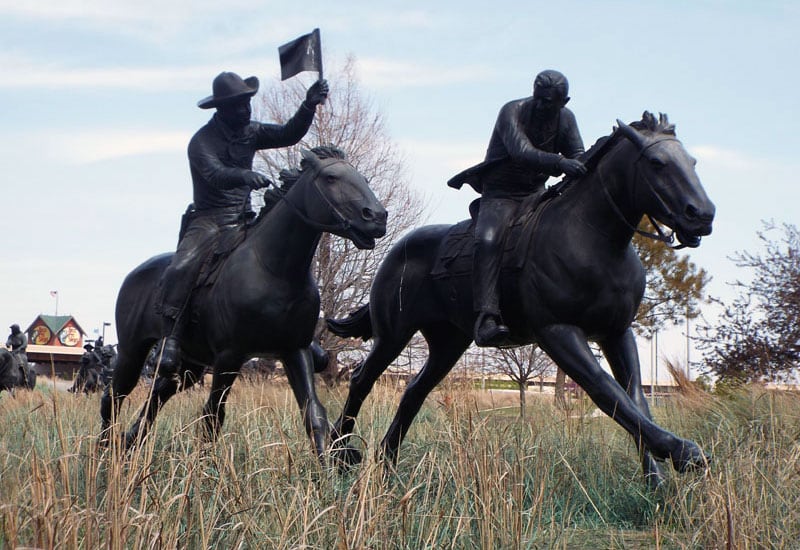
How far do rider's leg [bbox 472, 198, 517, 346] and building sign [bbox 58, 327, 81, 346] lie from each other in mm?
52894

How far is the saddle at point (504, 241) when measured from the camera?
6.00m

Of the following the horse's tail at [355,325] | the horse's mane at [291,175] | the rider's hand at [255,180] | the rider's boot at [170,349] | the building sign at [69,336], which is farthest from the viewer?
the building sign at [69,336]

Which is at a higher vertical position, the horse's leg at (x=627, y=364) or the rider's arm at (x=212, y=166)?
the rider's arm at (x=212, y=166)

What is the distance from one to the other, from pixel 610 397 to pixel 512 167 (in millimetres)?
1855

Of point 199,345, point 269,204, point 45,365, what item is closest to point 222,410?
point 199,345

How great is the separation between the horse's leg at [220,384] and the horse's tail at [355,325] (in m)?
1.28

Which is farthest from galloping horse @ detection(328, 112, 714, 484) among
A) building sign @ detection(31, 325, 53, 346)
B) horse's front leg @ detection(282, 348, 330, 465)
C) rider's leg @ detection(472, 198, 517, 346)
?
building sign @ detection(31, 325, 53, 346)

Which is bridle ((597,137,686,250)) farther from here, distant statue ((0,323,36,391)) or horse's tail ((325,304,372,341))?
distant statue ((0,323,36,391))

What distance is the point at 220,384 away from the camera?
6309 mm

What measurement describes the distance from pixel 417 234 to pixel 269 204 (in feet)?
3.64

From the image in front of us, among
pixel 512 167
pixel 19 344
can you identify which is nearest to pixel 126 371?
pixel 512 167

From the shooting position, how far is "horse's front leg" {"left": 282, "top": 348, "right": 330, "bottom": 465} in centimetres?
582

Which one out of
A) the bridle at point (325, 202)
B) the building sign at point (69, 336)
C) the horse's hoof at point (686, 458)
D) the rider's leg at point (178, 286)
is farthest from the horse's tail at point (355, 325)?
the building sign at point (69, 336)

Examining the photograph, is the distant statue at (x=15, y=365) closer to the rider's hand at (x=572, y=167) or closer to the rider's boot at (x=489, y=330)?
the rider's boot at (x=489, y=330)
